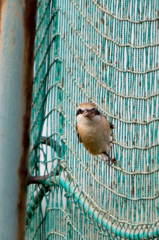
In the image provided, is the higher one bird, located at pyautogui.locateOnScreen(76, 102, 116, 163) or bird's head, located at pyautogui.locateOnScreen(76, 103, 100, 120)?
bird's head, located at pyautogui.locateOnScreen(76, 103, 100, 120)

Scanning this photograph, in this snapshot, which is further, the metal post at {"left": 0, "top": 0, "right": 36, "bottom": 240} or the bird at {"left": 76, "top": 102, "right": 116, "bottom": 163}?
the bird at {"left": 76, "top": 102, "right": 116, "bottom": 163}

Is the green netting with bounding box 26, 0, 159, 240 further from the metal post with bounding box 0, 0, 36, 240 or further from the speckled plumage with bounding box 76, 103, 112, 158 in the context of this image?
the metal post with bounding box 0, 0, 36, 240

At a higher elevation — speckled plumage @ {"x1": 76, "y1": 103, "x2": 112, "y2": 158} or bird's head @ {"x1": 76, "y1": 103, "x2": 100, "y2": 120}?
bird's head @ {"x1": 76, "y1": 103, "x2": 100, "y2": 120}

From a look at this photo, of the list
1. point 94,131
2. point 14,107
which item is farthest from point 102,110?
point 14,107

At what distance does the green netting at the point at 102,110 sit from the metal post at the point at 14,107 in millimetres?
169

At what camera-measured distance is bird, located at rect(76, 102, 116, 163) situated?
1539 mm

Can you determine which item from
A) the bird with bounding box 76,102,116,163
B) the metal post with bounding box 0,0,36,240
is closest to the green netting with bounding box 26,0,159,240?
the bird with bounding box 76,102,116,163

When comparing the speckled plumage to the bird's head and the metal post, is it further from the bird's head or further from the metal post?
the metal post

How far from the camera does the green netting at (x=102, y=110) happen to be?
1.51 m

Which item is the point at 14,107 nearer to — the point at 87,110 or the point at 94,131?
the point at 87,110

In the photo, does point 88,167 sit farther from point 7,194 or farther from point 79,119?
point 7,194

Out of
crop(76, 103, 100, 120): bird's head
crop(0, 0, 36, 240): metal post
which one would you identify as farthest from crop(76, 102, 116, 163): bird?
crop(0, 0, 36, 240): metal post

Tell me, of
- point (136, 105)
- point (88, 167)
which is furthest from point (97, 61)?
point (88, 167)

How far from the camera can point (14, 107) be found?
140 centimetres
